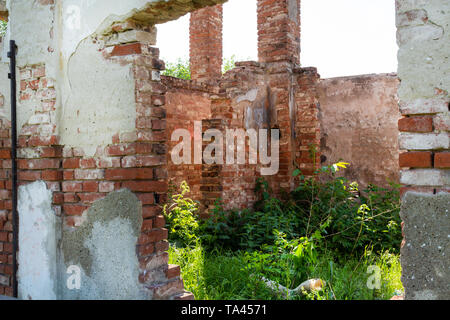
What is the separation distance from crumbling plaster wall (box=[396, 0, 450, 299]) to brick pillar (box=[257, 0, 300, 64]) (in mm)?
5110

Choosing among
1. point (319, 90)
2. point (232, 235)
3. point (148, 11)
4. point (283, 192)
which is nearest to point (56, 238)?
point (148, 11)

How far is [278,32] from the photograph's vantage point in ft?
24.1

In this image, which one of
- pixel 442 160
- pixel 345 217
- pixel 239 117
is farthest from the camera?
pixel 239 117

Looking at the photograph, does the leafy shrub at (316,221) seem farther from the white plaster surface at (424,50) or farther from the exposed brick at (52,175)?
the white plaster surface at (424,50)

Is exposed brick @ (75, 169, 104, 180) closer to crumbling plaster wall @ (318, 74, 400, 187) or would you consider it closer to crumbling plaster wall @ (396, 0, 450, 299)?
crumbling plaster wall @ (396, 0, 450, 299)

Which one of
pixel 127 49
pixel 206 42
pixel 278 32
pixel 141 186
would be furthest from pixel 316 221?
pixel 206 42

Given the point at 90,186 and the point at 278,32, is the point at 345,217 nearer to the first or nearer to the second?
the point at 278,32

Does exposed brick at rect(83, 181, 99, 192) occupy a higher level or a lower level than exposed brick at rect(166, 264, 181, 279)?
higher

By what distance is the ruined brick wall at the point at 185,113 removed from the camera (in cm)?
773

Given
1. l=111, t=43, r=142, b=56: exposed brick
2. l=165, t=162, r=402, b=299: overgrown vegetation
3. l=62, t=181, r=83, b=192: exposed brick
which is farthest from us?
l=165, t=162, r=402, b=299: overgrown vegetation

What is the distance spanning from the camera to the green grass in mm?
3549

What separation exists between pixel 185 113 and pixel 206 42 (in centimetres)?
304

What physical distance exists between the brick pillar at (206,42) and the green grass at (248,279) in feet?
22.1

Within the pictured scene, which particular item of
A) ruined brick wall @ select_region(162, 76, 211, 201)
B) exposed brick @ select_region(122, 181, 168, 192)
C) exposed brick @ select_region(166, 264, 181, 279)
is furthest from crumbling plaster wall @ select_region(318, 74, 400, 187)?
exposed brick @ select_region(122, 181, 168, 192)
